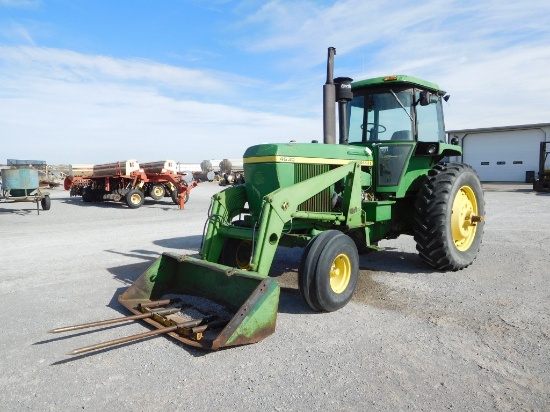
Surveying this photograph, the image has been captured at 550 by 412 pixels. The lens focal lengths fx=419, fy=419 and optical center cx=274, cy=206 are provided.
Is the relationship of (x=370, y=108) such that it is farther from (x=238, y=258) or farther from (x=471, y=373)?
(x=471, y=373)

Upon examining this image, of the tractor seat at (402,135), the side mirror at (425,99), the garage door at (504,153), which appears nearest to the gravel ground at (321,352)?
the tractor seat at (402,135)

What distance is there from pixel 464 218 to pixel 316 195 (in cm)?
235

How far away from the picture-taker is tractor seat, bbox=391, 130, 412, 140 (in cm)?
557

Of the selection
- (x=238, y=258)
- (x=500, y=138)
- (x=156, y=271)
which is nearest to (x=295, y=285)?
(x=238, y=258)

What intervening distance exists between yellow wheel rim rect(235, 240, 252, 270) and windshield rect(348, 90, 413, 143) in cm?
215

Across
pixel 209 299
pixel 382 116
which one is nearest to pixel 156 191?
pixel 382 116

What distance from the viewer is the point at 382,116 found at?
5.70 m

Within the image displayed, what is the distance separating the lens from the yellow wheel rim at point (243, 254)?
16.9 feet

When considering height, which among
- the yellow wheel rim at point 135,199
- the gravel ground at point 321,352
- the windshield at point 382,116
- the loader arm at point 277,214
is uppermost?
the windshield at point 382,116

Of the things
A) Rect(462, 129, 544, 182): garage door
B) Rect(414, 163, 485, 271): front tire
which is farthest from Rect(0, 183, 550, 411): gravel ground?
Rect(462, 129, 544, 182): garage door

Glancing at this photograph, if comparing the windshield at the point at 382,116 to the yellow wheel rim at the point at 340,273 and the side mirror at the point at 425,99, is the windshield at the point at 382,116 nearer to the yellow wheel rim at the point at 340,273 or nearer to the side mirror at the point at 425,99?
the side mirror at the point at 425,99

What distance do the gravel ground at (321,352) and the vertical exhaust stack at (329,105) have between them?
1.87m

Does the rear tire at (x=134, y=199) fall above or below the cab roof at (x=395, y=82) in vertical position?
below

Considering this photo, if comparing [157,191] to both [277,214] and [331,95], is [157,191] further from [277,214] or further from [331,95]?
[277,214]
